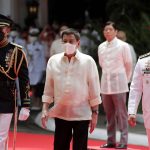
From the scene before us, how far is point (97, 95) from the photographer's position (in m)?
7.77

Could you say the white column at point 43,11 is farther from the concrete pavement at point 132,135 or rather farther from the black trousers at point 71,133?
the black trousers at point 71,133

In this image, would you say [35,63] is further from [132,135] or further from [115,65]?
[115,65]

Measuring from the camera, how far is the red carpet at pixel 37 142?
10875 mm

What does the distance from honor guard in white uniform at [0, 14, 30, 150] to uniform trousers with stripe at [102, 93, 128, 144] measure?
2.92 metres

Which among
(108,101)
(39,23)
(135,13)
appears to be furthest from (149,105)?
(39,23)

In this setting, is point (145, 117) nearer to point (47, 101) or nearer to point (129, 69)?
point (47, 101)

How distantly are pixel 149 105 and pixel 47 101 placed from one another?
1152 millimetres

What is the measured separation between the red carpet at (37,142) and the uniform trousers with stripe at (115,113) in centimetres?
31

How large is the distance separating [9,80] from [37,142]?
407 centimetres

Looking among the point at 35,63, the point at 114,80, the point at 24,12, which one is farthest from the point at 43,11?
the point at 114,80

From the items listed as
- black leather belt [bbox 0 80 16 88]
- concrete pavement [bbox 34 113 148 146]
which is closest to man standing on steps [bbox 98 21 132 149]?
concrete pavement [bbox 34 113 148 146]

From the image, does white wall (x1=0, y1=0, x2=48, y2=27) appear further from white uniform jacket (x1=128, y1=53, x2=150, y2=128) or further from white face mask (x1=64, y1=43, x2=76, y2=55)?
white uniform jacket (x1=128, y1=53, x2=150, y2=128)

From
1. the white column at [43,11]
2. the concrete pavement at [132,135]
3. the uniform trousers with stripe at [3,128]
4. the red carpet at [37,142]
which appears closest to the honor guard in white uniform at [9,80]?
the uniform trousers with stripe at [3,128]

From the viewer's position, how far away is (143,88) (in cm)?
749
